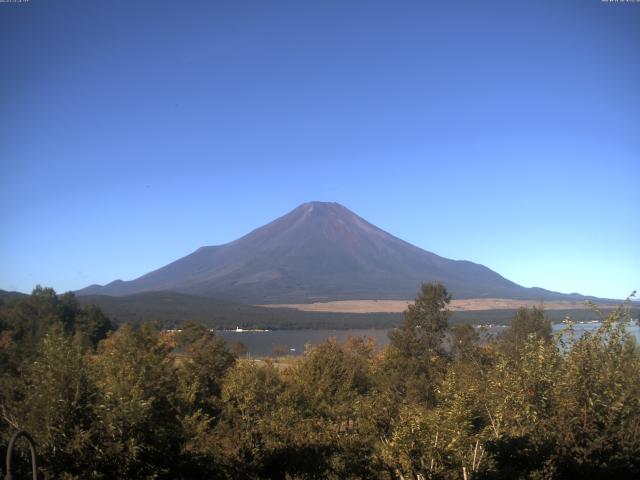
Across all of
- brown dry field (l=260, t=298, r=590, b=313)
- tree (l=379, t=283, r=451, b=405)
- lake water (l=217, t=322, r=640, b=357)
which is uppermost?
tree (l=379, t=283, r=451, b=405)

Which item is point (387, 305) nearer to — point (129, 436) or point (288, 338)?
point (288, 338)

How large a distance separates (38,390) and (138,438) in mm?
2053

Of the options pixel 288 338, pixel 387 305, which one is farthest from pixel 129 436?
pixel 387 305

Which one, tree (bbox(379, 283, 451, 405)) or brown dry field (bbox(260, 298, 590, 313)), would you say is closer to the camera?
tree (bbox(379, 283, 451, 405))

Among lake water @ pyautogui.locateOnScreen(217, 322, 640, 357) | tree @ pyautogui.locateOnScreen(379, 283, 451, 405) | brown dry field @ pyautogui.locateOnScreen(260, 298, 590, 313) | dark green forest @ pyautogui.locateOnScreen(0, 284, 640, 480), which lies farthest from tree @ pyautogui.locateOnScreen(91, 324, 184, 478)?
brown dry field @ pyautogui.locateOnScreen(260, 298, 590, 313)

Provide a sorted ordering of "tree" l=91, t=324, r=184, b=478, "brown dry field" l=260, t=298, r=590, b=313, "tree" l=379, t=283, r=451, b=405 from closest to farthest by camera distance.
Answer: "tree" l=91, t=324, r=184, b=478, "tree" l=379, t=283, r=451, b=405, "brown dry field" l=260, t=298, r=590, b=313

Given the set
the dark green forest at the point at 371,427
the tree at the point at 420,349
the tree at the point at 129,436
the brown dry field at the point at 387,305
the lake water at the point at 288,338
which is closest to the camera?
the dark green forest at the point at 371,427

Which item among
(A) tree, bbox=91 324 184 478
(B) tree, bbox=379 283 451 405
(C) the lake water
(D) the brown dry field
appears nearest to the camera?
(A) tree, bbox=91 324 184 478

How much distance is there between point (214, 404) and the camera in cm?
1952

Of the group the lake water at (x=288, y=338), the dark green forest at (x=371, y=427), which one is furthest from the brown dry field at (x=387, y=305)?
the dark green forest at (x=371, y=427)

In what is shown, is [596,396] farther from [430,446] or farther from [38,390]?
[38,390]

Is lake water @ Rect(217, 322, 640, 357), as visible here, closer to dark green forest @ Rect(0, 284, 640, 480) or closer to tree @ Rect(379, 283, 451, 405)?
tree @ Rect(379, 283, 451, 405)

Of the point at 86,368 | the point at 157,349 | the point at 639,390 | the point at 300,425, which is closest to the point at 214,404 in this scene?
the point at 300,425

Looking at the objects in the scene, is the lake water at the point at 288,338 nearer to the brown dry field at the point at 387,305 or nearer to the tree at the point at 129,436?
the brown dry field at the point at 387,305
